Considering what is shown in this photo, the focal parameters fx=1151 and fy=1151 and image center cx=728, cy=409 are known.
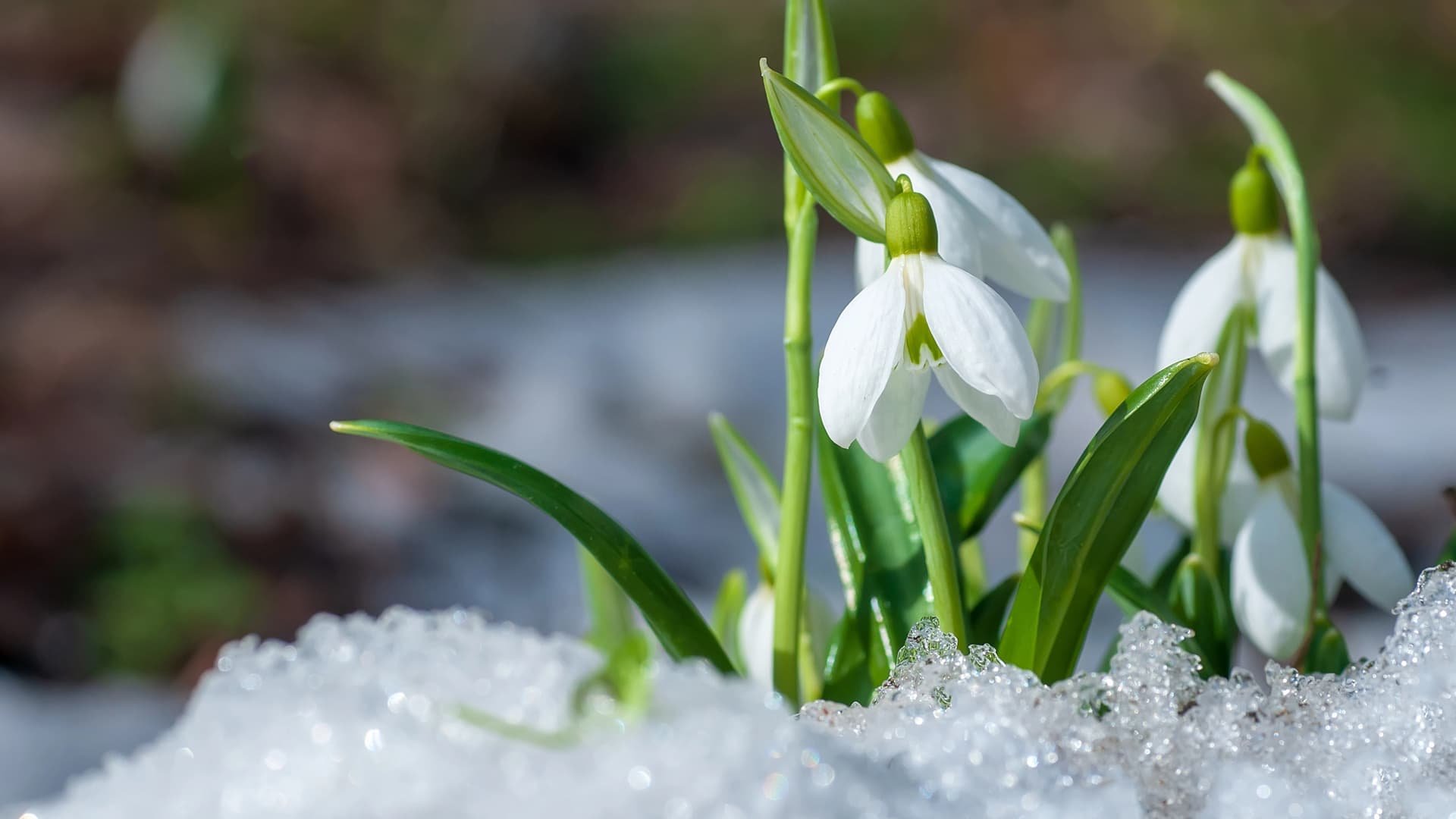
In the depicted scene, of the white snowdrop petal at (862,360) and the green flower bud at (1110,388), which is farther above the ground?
the white snowdrop petal at (862,360)

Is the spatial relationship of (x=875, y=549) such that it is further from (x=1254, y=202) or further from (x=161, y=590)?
(x=161, y=590)

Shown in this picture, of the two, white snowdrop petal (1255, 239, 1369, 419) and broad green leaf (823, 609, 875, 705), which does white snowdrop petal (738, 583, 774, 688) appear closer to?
broad green leaf (823, 609, 875, 705)

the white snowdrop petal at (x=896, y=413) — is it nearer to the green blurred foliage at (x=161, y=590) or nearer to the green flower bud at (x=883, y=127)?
the green flower bud at (x=883, y=127)

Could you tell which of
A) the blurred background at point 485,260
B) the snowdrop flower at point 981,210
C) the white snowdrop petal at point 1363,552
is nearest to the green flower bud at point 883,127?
the snowdrop flower at point 981,210

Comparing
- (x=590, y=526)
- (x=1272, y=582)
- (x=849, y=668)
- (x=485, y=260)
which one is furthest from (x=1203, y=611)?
(x=485, y=260)

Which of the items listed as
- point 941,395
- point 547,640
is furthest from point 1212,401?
point 941,395

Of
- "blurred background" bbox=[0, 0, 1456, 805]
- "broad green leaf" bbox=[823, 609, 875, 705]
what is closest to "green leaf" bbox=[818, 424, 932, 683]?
"broad green leaf" bbox=[823, 609, 875, 705]
